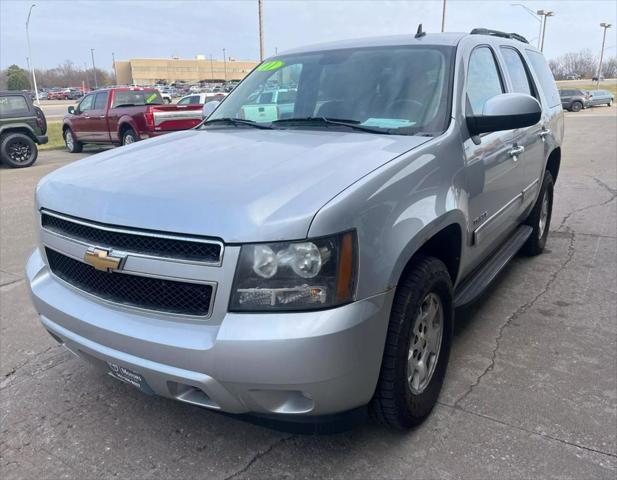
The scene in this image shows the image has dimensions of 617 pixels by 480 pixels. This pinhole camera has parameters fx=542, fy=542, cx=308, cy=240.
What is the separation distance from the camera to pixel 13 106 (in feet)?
42.6

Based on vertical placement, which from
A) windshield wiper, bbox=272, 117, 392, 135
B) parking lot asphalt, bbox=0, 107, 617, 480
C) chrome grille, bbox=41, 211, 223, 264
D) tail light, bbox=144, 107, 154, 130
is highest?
windshield wiper, bbox=272, 117, 392, 135

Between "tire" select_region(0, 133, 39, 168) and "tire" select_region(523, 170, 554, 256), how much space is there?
1213 cm

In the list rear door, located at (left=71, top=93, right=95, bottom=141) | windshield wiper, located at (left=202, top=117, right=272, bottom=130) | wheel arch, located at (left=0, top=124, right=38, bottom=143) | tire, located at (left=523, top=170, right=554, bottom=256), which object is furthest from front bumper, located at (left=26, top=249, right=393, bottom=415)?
rear door, located at (left=71, top=93, right=95, bottom=141)

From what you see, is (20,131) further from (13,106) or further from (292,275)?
(292,275)

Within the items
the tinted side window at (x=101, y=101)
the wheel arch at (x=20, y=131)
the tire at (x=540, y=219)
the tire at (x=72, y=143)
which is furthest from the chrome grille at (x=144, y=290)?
the tire at (x=72, y=143)

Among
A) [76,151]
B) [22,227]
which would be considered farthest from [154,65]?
[22,227]

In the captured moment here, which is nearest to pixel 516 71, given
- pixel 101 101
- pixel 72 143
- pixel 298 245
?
pixel 298 245

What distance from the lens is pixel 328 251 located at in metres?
1.98

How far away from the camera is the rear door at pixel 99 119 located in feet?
48.9

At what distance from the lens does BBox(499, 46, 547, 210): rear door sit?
396 centimetres

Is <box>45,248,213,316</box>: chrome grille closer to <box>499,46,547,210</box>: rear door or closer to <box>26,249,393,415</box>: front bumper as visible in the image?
<box>26,249,393,415</box>: front bumper

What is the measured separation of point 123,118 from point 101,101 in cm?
177

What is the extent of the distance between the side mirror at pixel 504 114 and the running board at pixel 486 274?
942 millimetres

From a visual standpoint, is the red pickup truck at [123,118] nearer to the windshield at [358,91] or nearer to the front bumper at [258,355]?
the windshield at [358,91]
